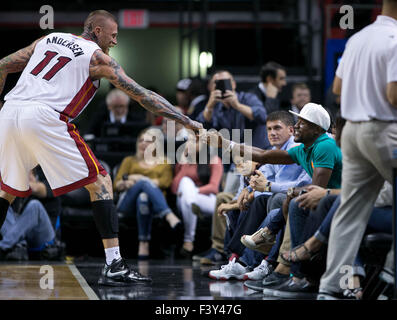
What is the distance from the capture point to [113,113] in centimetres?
927

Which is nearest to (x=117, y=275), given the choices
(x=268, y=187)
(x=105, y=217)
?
(x=105, y=217)

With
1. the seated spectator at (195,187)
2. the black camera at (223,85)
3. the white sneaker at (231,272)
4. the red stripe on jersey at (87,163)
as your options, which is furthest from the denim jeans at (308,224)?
Answer: the seated spectator at (195,187)

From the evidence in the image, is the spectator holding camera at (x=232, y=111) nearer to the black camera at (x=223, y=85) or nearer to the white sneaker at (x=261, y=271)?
the black camera at (x=223, y=85)

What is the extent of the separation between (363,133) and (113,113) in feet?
18.5

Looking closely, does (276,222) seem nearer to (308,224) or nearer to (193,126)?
(308,224)

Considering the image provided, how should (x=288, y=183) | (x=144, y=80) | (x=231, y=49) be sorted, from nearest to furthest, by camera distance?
(x=288, y=183) < (x=231, y=49) < (x=144, y=80)

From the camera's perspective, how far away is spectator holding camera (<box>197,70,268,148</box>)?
24.5 feet

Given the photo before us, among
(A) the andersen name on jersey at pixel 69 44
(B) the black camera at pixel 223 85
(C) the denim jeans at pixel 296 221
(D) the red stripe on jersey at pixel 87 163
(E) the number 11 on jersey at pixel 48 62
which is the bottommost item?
(C) the denim jeans at pixel 296 221

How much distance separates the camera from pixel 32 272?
19.7 feet

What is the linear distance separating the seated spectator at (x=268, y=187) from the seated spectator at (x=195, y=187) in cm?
196

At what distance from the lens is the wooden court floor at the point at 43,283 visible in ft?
14.7

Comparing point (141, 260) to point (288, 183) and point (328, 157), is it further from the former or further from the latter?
point (328, 157)
